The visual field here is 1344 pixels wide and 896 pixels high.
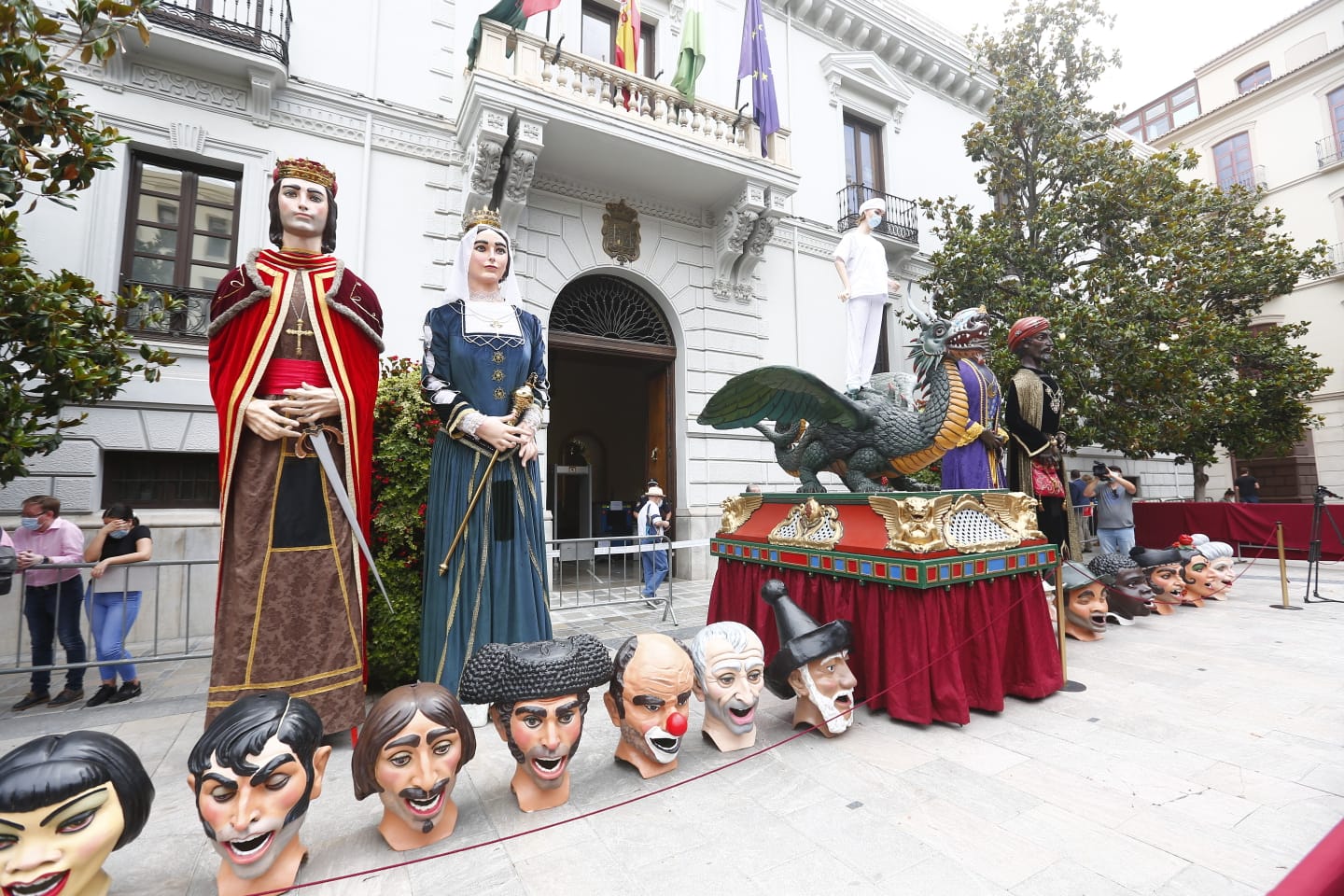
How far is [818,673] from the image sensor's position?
2.87m

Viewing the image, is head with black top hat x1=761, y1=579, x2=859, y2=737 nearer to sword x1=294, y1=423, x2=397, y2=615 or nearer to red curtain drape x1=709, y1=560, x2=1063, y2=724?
red curtain drape x1=709, y1=560, x2=1063, y2=724

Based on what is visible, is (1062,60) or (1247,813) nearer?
(1247,813)

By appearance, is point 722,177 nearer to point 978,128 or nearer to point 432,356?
point 978,128

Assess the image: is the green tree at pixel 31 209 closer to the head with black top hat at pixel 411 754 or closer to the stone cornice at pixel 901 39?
the head with black top hat at pixel 411 754

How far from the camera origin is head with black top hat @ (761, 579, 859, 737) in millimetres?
2801

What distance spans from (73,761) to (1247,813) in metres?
3.75

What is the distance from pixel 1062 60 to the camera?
10.2m

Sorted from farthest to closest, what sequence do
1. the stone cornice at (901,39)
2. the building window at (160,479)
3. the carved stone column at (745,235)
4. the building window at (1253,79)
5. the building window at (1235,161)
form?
the building window at (1253,79), the building window at (1235,161), the stone cornice at (901,39), the carved stone column at (745,235), the building window at (160,479)

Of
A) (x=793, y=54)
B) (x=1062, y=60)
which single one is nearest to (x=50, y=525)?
(x=793, y=54)

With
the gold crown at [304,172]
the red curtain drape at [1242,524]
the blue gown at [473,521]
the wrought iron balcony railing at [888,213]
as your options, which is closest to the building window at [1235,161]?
the wrought iron balcony railing at [888,213]

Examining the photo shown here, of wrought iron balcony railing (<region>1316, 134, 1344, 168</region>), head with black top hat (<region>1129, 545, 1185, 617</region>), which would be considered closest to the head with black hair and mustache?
head with black top hat (<region>1129, 545, 1185, 617</region>)

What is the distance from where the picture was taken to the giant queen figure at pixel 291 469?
2549 mm

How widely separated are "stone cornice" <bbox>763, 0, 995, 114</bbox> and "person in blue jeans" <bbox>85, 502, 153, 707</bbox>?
13033mm

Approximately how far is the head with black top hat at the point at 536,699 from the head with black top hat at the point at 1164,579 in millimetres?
6154
